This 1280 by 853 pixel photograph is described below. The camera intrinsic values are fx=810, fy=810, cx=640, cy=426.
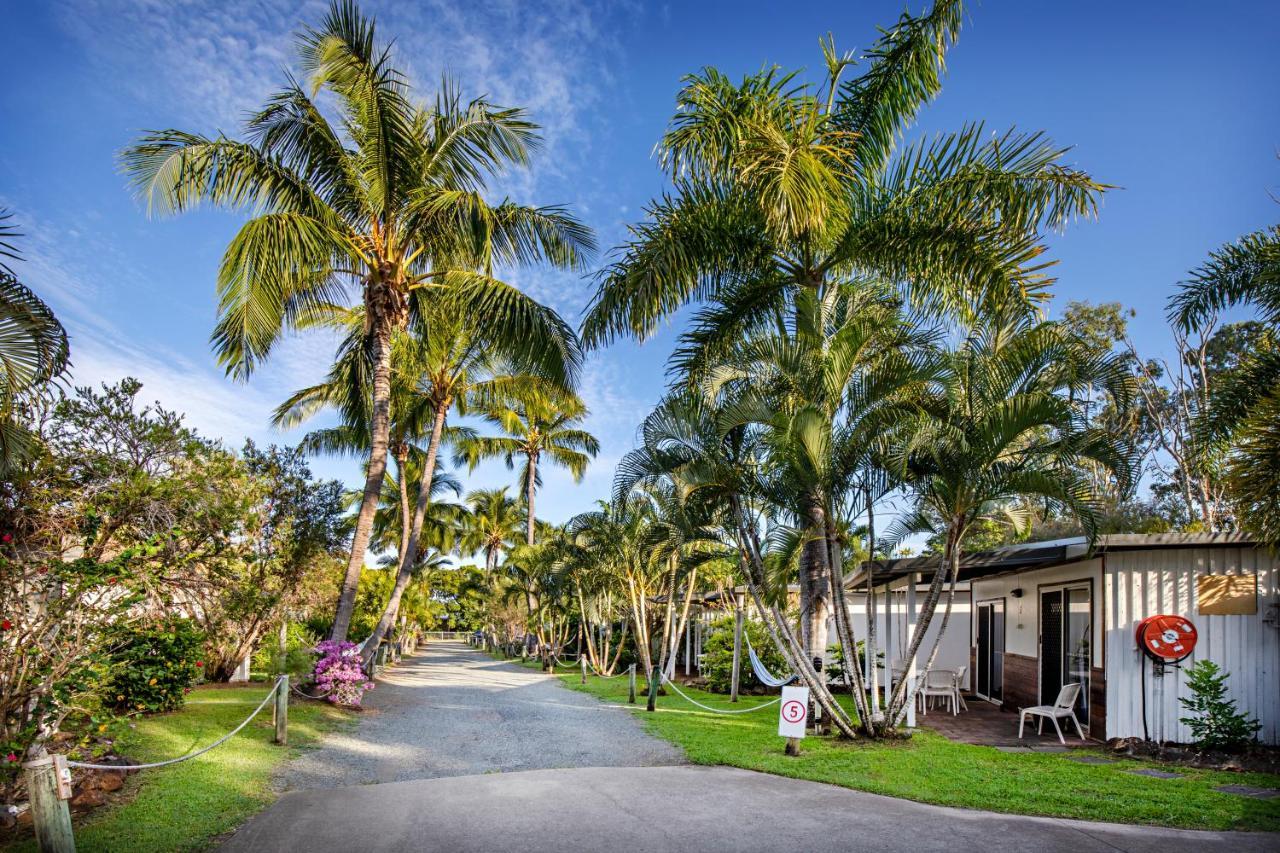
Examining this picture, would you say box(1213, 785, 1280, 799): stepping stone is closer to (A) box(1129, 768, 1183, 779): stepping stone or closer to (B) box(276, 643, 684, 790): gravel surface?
(A) box(1129, 768, 1183, 779): stepping stone

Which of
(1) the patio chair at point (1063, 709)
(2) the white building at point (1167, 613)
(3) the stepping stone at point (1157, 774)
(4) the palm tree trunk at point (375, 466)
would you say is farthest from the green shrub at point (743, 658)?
(3) the stepping stone at point (1157, 774)

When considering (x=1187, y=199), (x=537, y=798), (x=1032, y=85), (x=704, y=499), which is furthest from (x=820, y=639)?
(x=1187, y=199)

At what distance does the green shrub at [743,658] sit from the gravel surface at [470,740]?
3.33 m

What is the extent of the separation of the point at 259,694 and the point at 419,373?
26.7 feet

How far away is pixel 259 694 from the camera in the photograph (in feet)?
47.1

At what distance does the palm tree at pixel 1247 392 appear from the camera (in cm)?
868

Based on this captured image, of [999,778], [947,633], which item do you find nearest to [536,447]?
[947,633]

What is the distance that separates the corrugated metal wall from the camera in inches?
412

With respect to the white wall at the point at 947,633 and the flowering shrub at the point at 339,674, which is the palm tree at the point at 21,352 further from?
the white wall at the point at 947,633

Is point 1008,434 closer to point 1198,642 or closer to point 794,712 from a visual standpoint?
point 794,712

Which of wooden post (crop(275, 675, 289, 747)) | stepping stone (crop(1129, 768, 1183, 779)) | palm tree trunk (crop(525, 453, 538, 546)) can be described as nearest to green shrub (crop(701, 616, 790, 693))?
stepping stone (crop(1129, 768, 1183, 779))

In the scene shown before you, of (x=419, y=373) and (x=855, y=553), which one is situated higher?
(x=419, y=373)

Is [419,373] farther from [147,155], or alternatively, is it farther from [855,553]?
[855,553]

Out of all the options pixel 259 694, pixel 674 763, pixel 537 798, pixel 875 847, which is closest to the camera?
pixel 875 847
